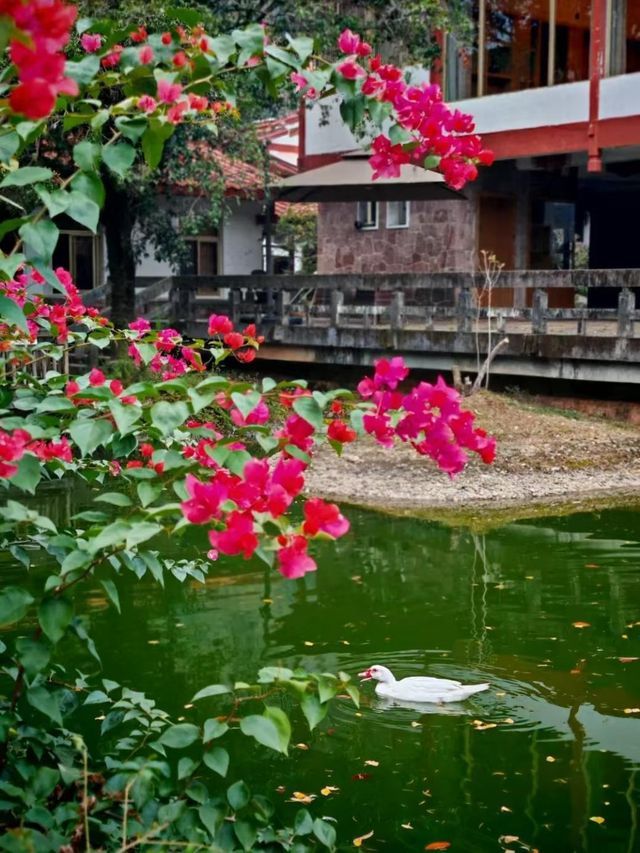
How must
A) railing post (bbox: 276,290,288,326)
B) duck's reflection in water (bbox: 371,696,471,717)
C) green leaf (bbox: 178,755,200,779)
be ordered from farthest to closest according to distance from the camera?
railing post (bbox: 276,290,288,326) → duck's reflection in water (bbox: 371,696,471,717) → green leaf (bbox: 178,755,200,779)

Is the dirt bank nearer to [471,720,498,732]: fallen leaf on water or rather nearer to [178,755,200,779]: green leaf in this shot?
[471,720,498,732]: fallen leaf on water

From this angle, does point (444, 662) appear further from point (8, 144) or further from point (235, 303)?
point (235, 303)

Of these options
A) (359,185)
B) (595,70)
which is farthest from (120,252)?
(595,70)

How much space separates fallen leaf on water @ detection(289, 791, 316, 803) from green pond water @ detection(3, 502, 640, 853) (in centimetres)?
4

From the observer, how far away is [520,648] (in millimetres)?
7727

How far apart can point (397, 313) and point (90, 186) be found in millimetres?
14522

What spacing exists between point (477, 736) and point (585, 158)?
1587 cm

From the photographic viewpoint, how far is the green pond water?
5.41 meters

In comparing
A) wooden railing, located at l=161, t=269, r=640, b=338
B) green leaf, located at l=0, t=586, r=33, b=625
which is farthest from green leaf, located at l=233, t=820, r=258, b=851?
wooden railing, located at l=161, t=269, r=640, b=338

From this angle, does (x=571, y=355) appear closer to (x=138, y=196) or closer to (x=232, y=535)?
(x=138, y=196)

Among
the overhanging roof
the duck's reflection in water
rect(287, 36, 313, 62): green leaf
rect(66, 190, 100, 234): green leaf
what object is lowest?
the duck's reflection in water

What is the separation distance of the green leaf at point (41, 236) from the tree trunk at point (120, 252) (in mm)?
14446

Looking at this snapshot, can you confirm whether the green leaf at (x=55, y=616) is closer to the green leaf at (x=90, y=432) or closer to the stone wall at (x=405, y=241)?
the green leaf at (x=90, y=432)

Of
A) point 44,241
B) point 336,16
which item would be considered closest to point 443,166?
point 44,241
